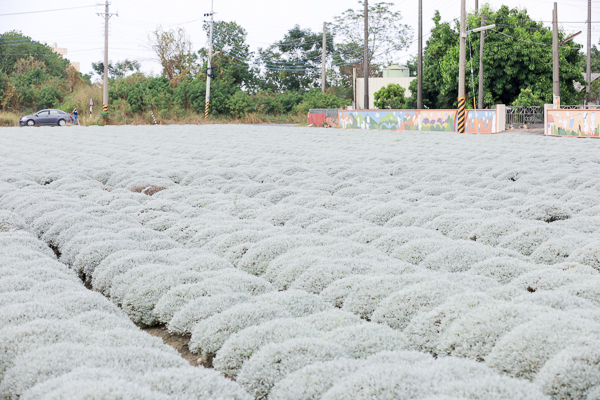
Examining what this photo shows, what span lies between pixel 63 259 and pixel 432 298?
4140 millimetres

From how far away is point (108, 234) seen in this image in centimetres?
658

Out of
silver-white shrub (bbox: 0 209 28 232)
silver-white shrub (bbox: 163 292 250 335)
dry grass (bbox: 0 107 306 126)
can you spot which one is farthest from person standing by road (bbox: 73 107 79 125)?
silver-white shrub (bbox: 163 292 250 335)

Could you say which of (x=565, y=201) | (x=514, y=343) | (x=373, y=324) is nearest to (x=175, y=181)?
(x=565, y=201)

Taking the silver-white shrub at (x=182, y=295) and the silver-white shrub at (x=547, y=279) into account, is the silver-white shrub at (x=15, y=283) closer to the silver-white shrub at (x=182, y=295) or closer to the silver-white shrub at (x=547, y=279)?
the silver-white shrub at (x=182, y=295)

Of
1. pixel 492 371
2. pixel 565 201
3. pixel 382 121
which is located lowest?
pixel 492 371

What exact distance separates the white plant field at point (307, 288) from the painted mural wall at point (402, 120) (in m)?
16.2

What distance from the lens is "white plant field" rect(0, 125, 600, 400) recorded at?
316 cm

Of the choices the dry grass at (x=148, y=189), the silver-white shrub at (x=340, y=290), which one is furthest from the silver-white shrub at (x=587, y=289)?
the dry grass at (x=148, y=189)

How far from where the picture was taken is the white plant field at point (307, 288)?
10.4 feet

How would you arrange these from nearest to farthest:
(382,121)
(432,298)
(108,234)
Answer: (432,298) → (108,234) → (382,121)

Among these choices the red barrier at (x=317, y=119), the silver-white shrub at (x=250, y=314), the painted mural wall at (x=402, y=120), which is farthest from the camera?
Answer: the red barrier at (x=317, y=119)

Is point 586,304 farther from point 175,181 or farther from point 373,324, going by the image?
point 175,181

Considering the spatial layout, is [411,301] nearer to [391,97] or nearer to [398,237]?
[398,237]

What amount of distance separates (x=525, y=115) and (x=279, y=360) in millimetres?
30314
